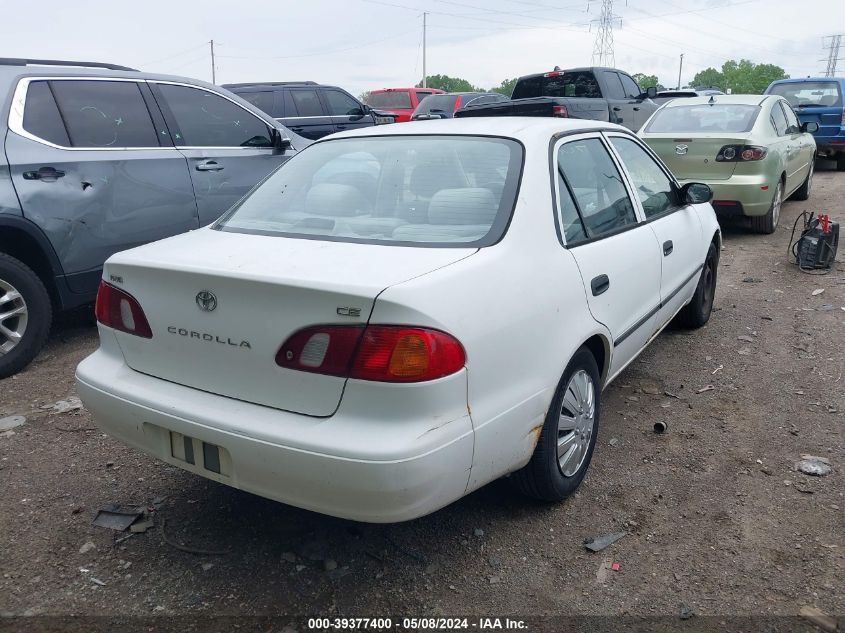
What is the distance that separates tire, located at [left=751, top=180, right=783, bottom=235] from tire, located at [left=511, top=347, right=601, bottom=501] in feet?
20.3

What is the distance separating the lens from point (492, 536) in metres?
2.96

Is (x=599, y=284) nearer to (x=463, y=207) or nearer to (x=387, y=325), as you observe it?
(x=463, y=207)

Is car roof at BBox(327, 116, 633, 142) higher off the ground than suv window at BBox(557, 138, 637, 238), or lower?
higher

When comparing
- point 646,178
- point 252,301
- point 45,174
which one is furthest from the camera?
point 45,174

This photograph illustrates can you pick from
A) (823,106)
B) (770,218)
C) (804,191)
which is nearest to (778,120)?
(770,218)

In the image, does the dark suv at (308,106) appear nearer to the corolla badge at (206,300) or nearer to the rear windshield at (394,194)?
the rear windshield at (394,194)

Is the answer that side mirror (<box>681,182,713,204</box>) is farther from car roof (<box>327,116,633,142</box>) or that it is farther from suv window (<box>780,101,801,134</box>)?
suv window (<box>780,101,801,134</box>)

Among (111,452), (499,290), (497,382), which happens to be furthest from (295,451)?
(111,452)

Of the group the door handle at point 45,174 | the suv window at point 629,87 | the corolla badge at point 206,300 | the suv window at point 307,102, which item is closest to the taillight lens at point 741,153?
the suv window at point 629,87

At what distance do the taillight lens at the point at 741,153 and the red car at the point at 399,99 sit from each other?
422 inches

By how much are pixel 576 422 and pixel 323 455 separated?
130 centimetres

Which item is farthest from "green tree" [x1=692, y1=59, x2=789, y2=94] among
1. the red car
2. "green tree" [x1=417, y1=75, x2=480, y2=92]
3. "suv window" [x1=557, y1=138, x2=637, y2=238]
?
"suv window" [x1=557, y1=138, x2=637, y2=238]

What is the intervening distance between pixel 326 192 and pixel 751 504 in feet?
7.53

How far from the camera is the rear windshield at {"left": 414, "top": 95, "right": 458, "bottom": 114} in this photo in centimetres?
1684
